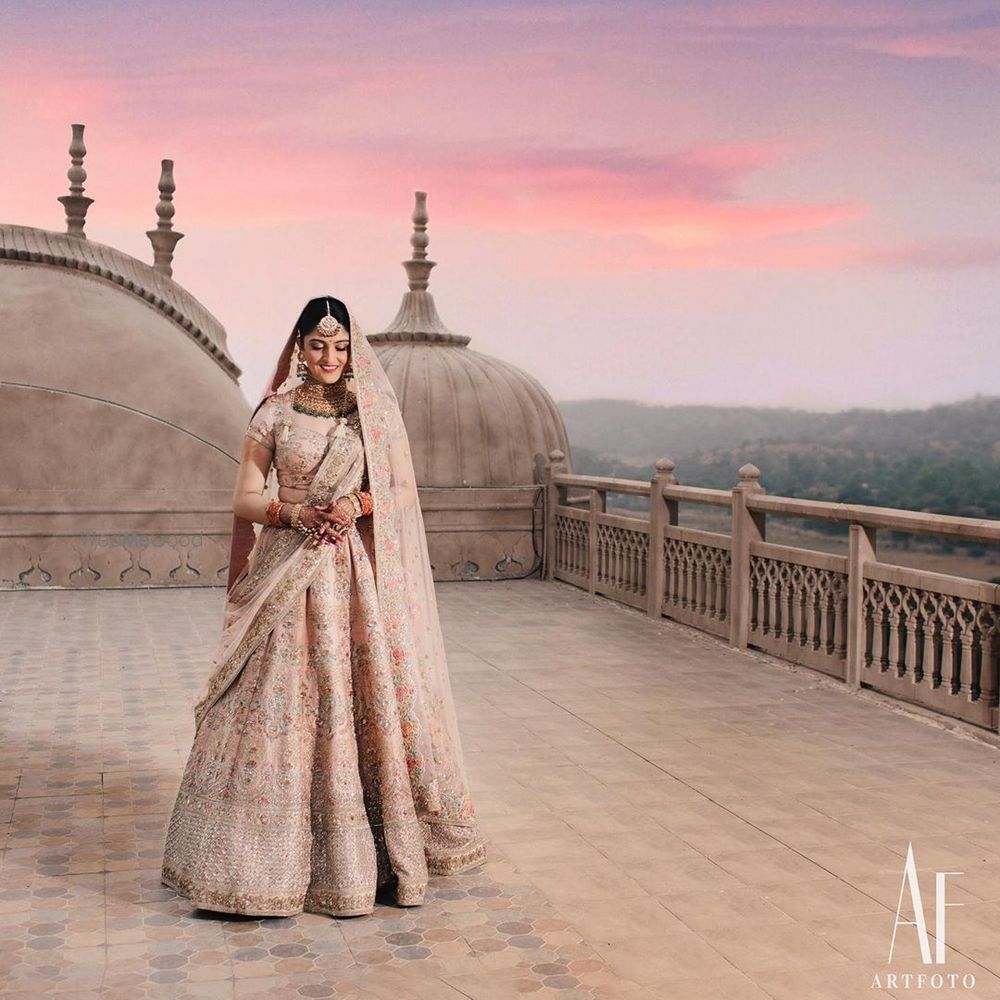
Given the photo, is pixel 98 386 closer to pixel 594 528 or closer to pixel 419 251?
pixel 419 251

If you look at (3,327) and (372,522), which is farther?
(3,327)

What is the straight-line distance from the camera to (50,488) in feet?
39.9

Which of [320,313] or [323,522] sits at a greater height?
[320,313]

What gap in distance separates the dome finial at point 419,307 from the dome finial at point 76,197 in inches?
137

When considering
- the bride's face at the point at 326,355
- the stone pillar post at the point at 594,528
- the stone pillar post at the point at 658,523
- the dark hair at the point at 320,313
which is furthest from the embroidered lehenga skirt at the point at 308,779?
the stone pillar post at the point at 594,528

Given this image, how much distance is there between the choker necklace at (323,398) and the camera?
4504 mm

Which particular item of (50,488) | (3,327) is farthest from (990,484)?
(3,327)

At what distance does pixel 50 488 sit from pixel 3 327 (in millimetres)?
1653

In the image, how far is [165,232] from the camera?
15.1m

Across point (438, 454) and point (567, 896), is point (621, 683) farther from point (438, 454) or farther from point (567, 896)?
point (438, 454)

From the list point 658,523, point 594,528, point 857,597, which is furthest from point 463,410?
point 857,597

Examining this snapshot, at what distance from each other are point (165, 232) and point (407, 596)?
1172 centimetres

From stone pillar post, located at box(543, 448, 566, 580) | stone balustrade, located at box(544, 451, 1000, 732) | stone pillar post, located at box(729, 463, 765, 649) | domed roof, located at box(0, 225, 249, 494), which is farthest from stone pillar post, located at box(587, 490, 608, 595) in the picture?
domed roof, located at box(0, 225, 249, 494)

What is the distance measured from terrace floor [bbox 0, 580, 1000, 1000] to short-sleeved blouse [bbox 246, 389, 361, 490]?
1425 mm
